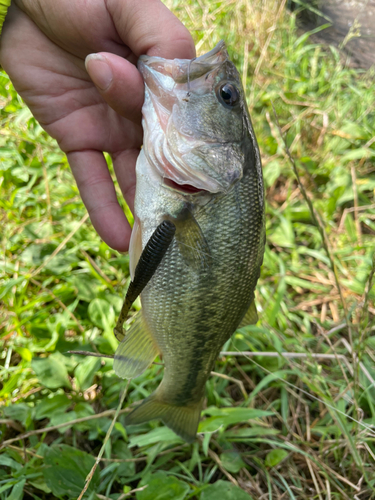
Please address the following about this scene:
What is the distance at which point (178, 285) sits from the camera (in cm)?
167

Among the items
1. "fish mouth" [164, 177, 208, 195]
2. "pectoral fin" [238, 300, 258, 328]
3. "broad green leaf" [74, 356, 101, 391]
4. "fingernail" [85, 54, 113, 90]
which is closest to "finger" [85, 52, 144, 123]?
"fingernail" [85, 54, 113, 90]

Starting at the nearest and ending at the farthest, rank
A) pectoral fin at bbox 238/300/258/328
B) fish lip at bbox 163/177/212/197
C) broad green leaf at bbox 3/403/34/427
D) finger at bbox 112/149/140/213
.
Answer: fish lip at bbox 163/177/212/197 < pectoral fin at bbox 238/300/258/328 < broad green leaf at bbox 3/403/34/427 < finger at bbox 112/149/140/213

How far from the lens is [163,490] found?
6.04 feet

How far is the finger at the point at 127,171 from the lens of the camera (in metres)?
2.37

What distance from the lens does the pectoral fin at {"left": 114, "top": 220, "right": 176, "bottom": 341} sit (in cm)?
157

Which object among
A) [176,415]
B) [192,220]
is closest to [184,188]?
[192,220]

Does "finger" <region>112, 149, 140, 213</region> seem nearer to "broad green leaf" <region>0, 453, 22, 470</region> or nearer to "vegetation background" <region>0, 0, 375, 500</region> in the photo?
"vegetation background" <region>0, 0, 375, 500</region>

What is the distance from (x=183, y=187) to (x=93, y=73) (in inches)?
28.3

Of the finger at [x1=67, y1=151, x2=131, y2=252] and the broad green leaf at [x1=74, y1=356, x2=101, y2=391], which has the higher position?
the finger at [x1=67, y1=151, x2=131, y2=252]

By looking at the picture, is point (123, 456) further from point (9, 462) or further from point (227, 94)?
point (227, 94)

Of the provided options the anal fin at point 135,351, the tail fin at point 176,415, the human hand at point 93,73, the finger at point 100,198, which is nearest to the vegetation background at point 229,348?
the tail fin at point 176,415

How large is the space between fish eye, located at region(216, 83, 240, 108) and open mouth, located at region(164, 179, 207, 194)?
43 cm

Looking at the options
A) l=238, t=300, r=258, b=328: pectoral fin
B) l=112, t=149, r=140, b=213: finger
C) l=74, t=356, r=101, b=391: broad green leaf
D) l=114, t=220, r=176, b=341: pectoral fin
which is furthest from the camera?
l=112, t=149, r=140, b=213: finger

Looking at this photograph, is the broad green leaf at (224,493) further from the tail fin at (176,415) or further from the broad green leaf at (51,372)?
the broad green leaf at (51,372)
